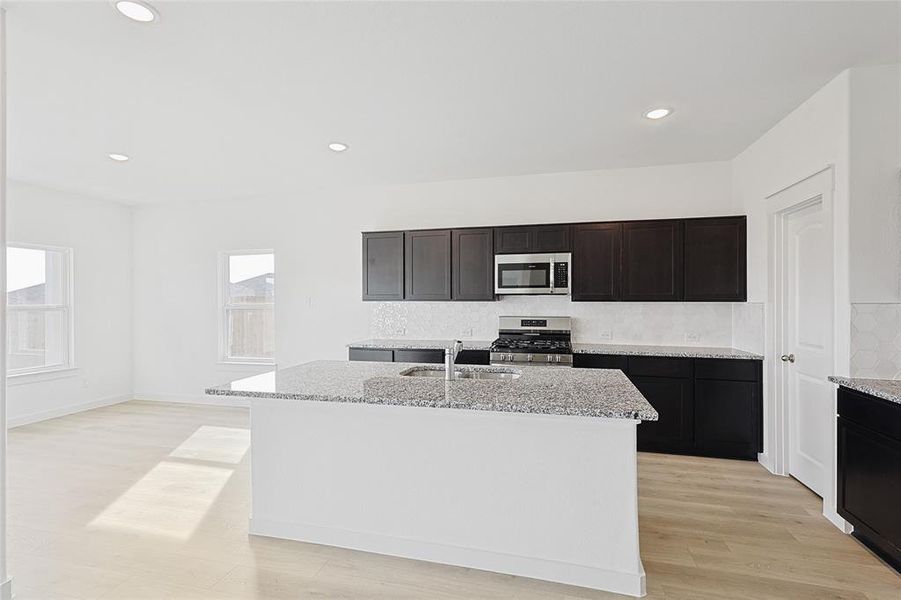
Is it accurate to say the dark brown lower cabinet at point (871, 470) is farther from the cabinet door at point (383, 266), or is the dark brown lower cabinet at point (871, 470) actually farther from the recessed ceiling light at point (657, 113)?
the cabinet door at point (383, 266)

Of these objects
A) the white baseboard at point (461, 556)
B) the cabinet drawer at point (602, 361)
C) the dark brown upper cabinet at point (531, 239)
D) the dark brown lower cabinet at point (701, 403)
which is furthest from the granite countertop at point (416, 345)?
the white baseboard at point (461, 556)

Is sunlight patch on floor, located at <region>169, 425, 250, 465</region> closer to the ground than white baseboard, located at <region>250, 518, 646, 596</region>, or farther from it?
closer to the ground

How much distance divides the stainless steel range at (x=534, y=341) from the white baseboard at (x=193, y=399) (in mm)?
3459

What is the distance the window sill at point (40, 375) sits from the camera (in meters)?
5.05

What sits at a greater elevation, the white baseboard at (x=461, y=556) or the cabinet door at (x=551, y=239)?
the cabinet door at (x=551, y=239)

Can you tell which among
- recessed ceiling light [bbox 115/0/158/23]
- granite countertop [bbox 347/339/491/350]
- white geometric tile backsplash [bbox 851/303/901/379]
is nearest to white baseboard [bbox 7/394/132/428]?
granite countertop [bbox 347/339/491/350]

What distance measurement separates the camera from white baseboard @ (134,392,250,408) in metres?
5.91

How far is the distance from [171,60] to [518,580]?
330 cm

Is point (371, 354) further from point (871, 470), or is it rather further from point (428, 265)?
point (871, 470)

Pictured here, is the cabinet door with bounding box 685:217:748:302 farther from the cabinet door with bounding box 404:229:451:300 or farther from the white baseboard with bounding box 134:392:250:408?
the white baseboard with bounding box 134:392:250:408

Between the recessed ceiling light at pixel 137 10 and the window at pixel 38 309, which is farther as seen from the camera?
the window at pixel 38 309

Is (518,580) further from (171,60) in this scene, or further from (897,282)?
(171,60)

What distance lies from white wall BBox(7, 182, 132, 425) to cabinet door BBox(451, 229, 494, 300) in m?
4.72

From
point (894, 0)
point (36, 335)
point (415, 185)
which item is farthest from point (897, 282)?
point (36, 335)
